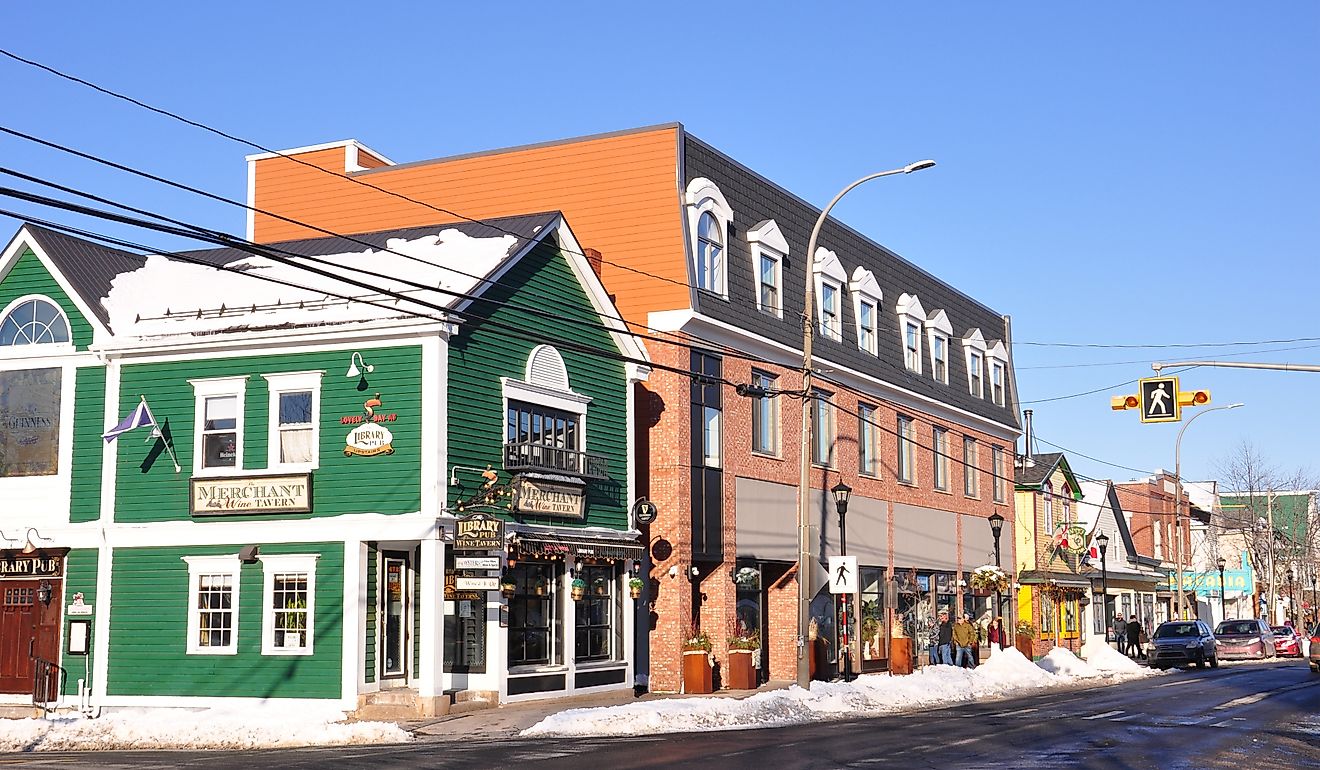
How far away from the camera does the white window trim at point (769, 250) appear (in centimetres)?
3603

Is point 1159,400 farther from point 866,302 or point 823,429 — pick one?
point 866,302

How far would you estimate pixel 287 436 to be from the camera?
26156 millimetres

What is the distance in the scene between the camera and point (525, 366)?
92.0 feet

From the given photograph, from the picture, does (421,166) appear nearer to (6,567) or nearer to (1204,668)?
(6,567)

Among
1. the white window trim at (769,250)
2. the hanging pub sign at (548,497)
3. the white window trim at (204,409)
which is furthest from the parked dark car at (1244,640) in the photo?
the white window trim at (204,409)

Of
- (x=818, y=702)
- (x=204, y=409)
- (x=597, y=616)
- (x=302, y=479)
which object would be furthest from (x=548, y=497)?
(x=204, y=409)

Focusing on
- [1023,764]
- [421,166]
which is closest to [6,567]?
[421,166]

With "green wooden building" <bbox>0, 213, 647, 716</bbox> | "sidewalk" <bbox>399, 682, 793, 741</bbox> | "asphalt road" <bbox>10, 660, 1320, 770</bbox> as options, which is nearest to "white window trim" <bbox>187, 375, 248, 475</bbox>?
"green wooden building" <bbox>0, 213, 647, 716</bbox>

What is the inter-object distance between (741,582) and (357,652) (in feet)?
40.7

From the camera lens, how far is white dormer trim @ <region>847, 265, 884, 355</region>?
41.8 m

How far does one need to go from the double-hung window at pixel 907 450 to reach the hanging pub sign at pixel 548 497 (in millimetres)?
17865

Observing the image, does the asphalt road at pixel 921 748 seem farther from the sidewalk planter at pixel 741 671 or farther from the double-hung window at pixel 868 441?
the double-hung window at pixel 868 441

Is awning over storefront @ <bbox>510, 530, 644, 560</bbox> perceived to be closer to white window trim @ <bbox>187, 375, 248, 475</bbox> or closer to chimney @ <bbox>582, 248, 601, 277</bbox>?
white window trim @ <bbox>187, 375, 248, 475</bbox>

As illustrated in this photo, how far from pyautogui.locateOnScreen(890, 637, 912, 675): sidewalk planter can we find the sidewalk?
8.07 meters
